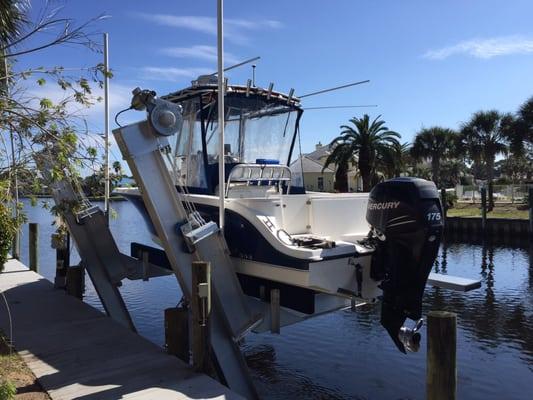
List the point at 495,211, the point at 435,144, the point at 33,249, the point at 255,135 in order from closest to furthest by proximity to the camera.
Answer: the point at 255,135 → the point at 33,249 → the point at 495,211 → the point at 435,144

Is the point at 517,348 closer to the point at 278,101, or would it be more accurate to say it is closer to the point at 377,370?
the point at 377,370

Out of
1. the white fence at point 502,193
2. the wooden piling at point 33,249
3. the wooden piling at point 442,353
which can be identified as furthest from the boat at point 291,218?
the white fence at point 502,193

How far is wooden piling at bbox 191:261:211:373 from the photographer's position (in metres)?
5.70

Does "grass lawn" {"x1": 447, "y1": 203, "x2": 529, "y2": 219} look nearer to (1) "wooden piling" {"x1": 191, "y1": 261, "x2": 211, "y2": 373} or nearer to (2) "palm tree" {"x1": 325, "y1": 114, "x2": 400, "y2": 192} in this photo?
(2) "palm tree" {"x1": 325, "y1": 114, "x2": 400, "y2": 192}

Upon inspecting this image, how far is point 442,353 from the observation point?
4.50 m

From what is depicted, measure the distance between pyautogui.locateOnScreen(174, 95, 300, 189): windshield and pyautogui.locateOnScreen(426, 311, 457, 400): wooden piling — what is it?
4.12m

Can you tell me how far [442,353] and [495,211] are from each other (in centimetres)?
3064

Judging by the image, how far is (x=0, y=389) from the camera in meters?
3.92

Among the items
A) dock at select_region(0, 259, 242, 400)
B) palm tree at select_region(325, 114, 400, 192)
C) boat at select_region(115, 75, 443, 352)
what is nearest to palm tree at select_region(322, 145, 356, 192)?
palm tree at select_region(325, 114, 400, 192)

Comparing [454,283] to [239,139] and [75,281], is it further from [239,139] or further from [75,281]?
[75,281]

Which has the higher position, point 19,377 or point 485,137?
point 485,137

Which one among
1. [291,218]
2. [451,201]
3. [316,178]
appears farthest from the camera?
[316,178]

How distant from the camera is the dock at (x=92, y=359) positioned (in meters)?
5.19

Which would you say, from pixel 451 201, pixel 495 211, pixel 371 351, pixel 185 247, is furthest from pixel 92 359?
pixel 451 201
